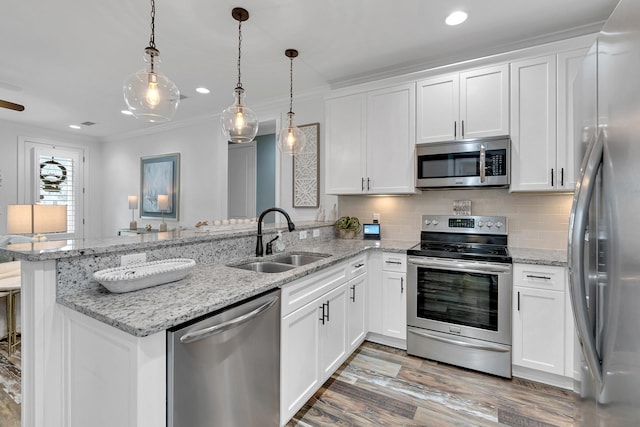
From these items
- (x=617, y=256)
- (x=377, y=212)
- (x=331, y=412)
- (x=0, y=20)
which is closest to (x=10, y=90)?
(x=0, y=20)

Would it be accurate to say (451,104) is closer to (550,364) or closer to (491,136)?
(491,136)

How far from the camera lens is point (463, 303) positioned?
244 cm

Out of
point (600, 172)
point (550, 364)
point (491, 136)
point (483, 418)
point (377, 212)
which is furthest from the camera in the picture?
point (377, 212)

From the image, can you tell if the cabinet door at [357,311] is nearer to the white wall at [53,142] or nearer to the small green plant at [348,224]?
the small green plant at [348,224]

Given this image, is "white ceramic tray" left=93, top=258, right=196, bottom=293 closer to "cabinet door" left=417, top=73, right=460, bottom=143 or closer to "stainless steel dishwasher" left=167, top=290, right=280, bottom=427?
"stainless steel dishwasher" left=167, top=290, right=280, bottom=427

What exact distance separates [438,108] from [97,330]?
2947 mm

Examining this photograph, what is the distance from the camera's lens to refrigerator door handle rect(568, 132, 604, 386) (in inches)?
37.8

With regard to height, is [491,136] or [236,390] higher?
[491,136]

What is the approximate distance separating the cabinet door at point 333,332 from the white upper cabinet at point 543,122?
1.75 metres

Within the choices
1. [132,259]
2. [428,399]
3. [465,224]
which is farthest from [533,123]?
[132,259]

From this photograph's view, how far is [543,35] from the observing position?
2.53 meters

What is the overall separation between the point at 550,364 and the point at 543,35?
2648 millimetres

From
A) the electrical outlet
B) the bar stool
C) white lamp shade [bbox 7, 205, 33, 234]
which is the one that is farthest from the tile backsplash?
the bar stool

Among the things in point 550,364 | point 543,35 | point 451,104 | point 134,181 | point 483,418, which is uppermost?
point 543,35
